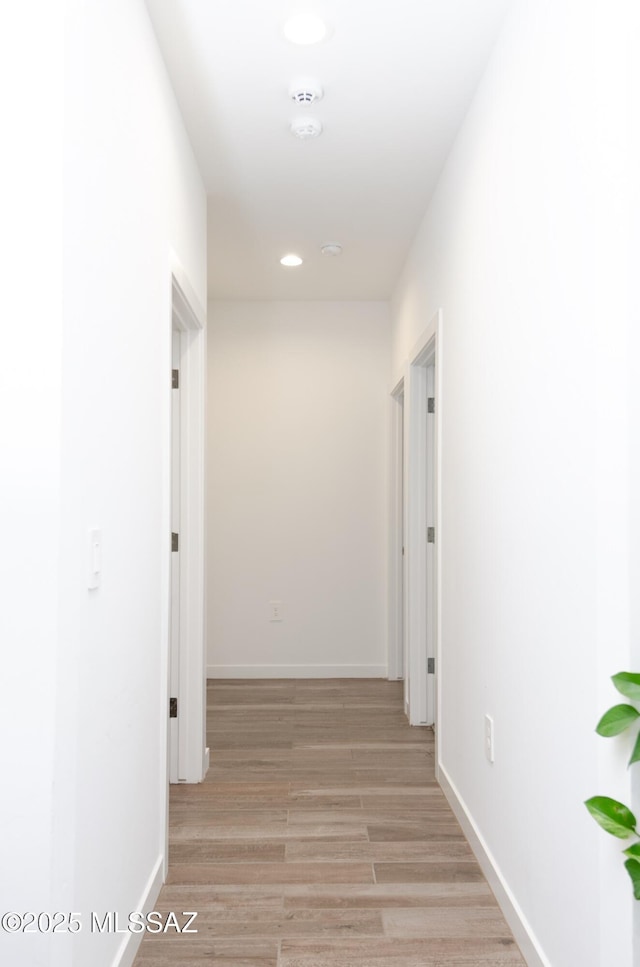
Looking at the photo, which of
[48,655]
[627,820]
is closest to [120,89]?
[48,655]

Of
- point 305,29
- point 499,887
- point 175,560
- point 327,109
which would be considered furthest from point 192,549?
point 305,29

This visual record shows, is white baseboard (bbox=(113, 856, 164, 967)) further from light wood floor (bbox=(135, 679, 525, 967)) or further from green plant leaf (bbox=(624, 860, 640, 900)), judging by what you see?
green plant leaf (bbox=(624, 860, 640, 900))

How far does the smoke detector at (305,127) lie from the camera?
8.19ft

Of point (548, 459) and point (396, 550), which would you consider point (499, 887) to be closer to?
point (548, 459)

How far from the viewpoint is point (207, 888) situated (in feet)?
6.96

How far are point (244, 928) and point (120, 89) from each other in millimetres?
2186

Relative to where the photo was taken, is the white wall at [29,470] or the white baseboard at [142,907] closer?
the white wall at [29,470]

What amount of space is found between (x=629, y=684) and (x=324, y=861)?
5.10 ft

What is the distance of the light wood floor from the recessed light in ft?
8.27

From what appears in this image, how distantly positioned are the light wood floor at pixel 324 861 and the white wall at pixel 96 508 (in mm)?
257

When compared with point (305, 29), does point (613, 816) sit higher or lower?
lower

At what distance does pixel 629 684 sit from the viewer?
3.69ft

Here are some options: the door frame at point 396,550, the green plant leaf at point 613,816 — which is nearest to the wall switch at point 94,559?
the green plant leaf at point 613,816

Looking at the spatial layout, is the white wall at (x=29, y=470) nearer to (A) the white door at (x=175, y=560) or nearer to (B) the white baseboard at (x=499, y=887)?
(B) the white baseboard at (x=499, y=887)
